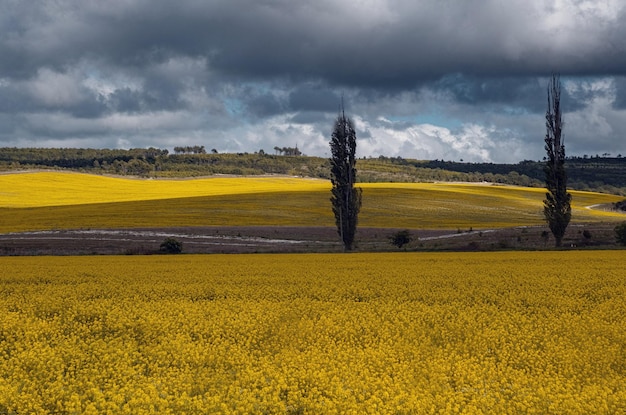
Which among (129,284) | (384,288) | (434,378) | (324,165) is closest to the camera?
(434,378)

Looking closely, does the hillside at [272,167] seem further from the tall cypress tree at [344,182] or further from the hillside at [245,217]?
the tall cypress tree at [344,182]

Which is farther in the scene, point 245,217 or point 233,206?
point 233,206

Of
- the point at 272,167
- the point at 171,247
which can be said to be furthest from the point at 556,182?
the point at 272,167

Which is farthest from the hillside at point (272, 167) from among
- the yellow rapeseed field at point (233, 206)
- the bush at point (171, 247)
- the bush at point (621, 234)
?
the bush at point (621, 234)

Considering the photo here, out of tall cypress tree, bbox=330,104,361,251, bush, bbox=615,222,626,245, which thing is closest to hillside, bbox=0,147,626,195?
tall cypress tree, bbox=330,104,361,251

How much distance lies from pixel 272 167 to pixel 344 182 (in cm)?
13022

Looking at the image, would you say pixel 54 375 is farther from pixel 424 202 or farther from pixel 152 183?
pixel 152 183

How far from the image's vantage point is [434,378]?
9945 mm

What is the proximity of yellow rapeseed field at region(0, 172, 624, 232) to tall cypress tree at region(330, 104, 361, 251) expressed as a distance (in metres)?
13.9

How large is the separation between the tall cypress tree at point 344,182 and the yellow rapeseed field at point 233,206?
13.9 meters

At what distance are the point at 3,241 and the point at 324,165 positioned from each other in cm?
14087

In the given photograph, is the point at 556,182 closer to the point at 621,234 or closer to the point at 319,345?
the point at 621,234

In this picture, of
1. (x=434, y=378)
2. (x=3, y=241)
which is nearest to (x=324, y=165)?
(x=3, y=241)

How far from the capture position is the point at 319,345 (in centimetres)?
1221
